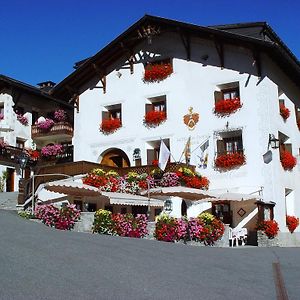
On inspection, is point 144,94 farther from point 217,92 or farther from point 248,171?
point 248,171

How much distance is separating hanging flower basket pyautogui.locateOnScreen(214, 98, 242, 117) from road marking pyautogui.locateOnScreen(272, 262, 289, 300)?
1154 cm

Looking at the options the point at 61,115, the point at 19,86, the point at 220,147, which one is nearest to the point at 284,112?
the point at 220,147

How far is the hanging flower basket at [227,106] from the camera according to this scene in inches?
928

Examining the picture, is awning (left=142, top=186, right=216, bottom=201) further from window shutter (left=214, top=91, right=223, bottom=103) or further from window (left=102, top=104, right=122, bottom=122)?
window (left=102, top=104, right=122, bottom=122)

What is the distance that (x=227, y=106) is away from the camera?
23625 mm

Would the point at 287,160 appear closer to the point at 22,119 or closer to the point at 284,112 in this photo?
the point at 284,112

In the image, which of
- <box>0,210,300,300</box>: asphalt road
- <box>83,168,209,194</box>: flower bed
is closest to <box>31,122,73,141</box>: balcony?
<box>83,168,209,194</box>: flower bed

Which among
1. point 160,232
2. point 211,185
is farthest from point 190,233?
point 211,185

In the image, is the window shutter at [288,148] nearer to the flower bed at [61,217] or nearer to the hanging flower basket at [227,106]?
the hanging flower basket at [227,106]

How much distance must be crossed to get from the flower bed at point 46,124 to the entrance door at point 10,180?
3521 millimetres

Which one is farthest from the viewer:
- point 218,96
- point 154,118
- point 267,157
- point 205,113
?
point 154,118

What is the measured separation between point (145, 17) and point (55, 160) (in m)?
11.1

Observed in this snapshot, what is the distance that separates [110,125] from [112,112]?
1209 mm

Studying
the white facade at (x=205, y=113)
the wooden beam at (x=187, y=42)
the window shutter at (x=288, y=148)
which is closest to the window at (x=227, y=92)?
the white facade at (x=205, y=113)
